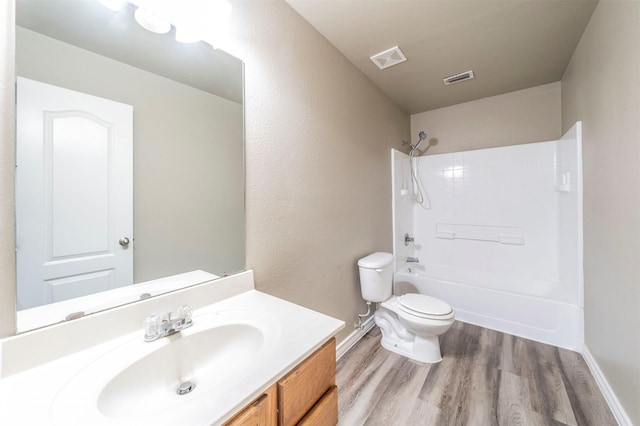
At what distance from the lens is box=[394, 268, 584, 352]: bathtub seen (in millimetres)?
1998

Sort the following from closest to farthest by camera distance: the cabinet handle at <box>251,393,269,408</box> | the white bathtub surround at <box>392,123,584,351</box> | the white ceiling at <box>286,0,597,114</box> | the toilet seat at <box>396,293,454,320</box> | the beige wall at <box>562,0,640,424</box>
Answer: the cabinet handle at <box>251,393,269,408</box> < the beige wall at <box>562,0,640,424</box> < the white ceiling at <box>286,0,597,114</box> < the toilet seat at <box>396,293,454,320</box> < the white bathtub surround at <box>392,123,584,351</box>

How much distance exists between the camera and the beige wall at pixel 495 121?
8.34ft

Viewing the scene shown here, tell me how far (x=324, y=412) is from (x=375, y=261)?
131cm

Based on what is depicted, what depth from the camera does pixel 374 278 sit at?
6.62 ft

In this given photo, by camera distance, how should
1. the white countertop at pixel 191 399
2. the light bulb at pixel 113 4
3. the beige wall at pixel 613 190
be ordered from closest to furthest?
the white countertop at pixel 191 399 < the light bulb at pixel 113 4 < the beige wall at pixel 613 190

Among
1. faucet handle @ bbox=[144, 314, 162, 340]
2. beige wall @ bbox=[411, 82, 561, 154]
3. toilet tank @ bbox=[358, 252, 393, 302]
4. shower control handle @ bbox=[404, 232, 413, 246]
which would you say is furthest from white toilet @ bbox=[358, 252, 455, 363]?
beige wall @ bbox=[411, 82, 561, 154]

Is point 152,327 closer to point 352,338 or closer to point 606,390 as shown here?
point 352,338

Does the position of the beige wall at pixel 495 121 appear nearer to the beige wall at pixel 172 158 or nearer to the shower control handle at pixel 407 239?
the shower control handle at pixel 407 239

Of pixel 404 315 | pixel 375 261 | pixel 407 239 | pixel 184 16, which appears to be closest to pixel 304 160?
pixel 184 16

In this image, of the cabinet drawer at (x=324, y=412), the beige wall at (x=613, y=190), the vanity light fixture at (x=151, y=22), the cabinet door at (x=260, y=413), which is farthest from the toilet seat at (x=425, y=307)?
the vanity light fixture at (x=151, y=22)

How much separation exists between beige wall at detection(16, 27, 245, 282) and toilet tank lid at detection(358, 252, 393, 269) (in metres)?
1.10

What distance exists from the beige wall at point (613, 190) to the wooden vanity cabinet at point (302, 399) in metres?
1.48

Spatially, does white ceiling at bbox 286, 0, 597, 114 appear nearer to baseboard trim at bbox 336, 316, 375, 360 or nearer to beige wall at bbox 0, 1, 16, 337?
beige wall at bbox 0, 1, 16, 337

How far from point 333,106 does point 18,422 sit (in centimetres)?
196
